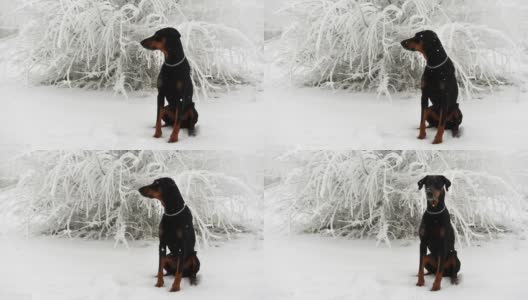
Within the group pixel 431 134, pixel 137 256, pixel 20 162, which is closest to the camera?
pixel 431 134

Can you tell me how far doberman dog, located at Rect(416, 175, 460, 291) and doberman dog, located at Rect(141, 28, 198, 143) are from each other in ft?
2.19

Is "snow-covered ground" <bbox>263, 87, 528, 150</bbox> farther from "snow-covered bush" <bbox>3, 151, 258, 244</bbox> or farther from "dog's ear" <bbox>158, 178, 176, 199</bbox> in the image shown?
"dog's ear" <bbox>158, 178, 176, 199</bbox>

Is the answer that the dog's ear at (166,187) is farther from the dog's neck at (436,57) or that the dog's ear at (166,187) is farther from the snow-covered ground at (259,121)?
the dog's neck at (436,57)

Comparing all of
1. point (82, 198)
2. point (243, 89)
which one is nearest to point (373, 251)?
point (243, 89)

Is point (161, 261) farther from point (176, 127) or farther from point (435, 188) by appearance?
point (435, 188)

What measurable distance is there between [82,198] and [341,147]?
86 cm

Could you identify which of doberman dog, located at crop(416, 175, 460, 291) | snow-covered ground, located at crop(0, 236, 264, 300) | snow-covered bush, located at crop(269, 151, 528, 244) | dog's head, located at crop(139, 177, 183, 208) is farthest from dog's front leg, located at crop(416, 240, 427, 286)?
dog's head, located at crop(139, 177, 183, 208)

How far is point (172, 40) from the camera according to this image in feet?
6.81

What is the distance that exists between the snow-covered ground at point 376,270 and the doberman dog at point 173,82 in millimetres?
571

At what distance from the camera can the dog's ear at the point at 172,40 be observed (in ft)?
6.79

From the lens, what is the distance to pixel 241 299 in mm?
2271

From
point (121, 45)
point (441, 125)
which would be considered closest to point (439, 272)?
point (441, 125)

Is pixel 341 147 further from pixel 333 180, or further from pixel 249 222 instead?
pixel 249 222

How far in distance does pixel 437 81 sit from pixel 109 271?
3.63ft
